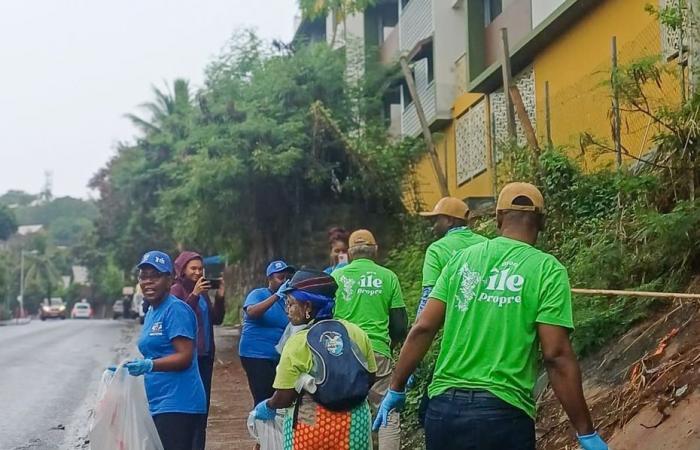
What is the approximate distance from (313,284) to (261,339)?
2841 mm

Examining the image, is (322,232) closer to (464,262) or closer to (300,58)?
(300,58)

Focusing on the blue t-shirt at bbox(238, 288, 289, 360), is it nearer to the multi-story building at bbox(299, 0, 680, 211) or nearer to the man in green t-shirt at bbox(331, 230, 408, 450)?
the man in green t-shirt at bbox(331, 230, 408, 450)

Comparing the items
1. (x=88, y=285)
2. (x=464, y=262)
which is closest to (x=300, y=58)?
(x=464, y=262)

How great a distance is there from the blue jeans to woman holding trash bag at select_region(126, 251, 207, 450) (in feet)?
6.50

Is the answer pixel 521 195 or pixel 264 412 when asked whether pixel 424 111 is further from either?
pixel 521 195

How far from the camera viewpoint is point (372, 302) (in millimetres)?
6348

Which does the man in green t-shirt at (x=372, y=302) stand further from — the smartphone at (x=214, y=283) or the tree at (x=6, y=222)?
the tree at (x=6, y=222)

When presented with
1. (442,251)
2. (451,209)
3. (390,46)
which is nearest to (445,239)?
(442,251)

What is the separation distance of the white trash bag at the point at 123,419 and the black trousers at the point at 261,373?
208 centimetres

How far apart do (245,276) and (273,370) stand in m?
15.1

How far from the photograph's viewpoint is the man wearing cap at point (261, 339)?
7086 mm

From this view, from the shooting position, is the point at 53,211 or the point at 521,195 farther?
the point at 53,211

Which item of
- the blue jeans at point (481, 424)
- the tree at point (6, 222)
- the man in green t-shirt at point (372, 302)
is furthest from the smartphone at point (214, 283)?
the tree at point (6, 222)

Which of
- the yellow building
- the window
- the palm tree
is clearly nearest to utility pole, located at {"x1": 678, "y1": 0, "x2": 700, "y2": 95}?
the yellow building
